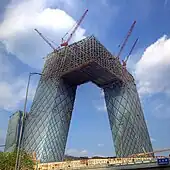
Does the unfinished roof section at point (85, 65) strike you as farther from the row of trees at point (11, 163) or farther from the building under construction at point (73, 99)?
the row of trees at point (11, 163)

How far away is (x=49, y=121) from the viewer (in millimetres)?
105188

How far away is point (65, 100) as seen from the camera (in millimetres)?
115000

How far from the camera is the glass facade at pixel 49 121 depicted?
102 metres

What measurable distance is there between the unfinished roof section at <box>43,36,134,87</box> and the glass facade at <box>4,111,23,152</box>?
2162 cm

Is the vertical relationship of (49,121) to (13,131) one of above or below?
below

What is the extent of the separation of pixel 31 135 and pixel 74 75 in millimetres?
31030

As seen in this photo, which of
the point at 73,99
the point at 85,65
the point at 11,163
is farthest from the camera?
the point at 73,99

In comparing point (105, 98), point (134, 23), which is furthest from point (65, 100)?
point (134, 23)

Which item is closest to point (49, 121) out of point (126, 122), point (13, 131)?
point (13, 131)

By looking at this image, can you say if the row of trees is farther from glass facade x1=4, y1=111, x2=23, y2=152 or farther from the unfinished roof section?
the unfinished roof section

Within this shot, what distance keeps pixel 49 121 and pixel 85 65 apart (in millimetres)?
26662

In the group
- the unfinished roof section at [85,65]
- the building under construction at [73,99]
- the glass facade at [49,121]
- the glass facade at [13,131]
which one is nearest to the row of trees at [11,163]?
the glass facade at [49,121]

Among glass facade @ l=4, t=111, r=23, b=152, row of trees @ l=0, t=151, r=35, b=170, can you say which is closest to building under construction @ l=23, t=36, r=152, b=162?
glass facade @ l=4, t=111, r=23, b=152

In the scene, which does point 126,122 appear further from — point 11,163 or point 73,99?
point 11,163
